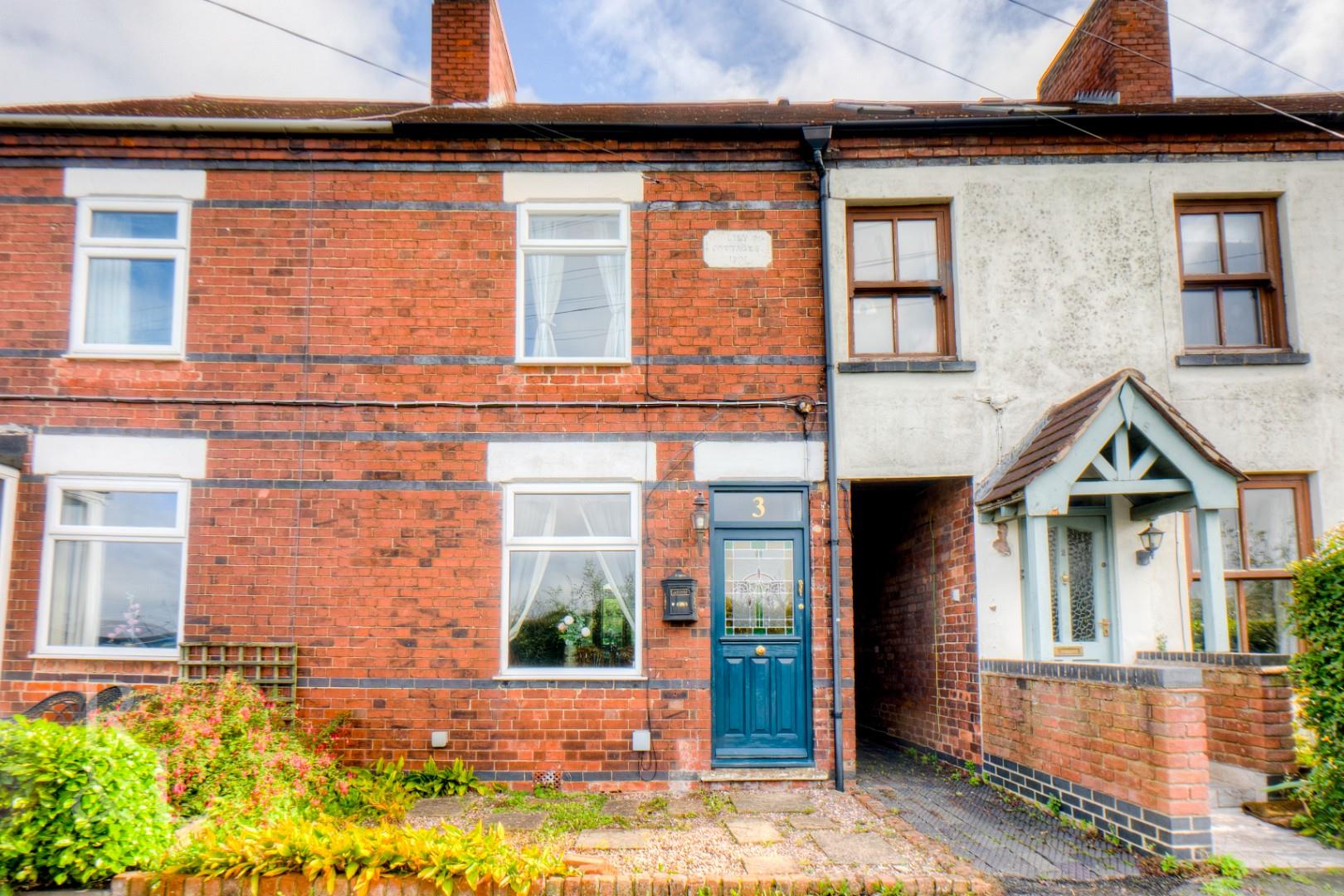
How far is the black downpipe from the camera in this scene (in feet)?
26.5

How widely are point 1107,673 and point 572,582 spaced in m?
4.53

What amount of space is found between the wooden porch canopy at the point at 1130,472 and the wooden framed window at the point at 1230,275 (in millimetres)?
1872

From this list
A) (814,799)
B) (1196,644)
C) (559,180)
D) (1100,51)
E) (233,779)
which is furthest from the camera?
(1100,51)

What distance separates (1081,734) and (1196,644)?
2528 mm

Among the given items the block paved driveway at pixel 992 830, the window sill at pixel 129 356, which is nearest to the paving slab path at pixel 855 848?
the block paved driveway at pixel 992 830

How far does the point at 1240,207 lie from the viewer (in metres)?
8.91

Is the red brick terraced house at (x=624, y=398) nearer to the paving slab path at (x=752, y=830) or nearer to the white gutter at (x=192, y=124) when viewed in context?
the white gutter at (x=192, y=124)

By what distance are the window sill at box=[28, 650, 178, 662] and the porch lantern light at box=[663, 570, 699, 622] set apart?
447 cm

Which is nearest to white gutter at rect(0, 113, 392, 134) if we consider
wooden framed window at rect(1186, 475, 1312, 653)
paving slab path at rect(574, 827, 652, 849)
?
paving slab path at rect(574, 827, 652, 849)

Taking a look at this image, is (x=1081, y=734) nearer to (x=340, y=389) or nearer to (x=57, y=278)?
(x=340, y=389)

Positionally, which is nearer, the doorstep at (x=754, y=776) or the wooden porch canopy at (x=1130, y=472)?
the wooden porch canopy at (x=1130, y=472)

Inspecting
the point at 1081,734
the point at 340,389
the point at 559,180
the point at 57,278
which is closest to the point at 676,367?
the point at 559,180

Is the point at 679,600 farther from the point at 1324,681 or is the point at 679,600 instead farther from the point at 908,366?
the point at 1324,681

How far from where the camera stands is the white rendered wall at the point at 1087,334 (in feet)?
27.5
